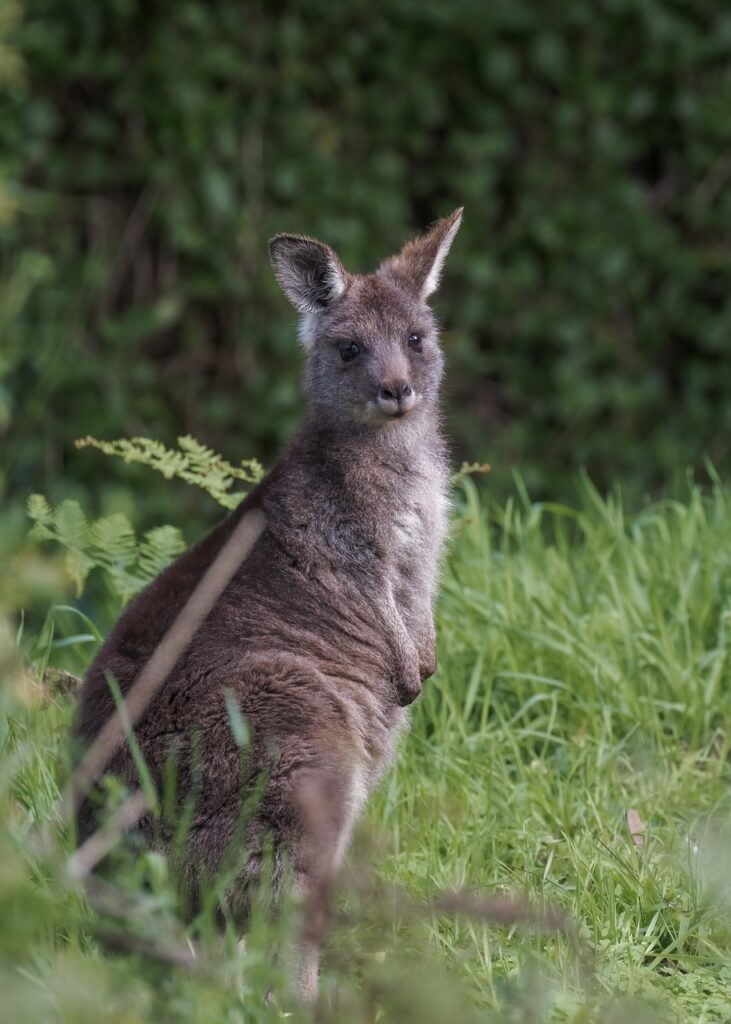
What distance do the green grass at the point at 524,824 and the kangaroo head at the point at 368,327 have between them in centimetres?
103

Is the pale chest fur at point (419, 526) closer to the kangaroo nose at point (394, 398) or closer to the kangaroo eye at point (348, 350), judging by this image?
the kangaroo nose at point (394, 398)

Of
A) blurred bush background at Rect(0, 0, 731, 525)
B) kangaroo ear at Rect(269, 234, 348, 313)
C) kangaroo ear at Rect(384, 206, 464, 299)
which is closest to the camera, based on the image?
kangaroo ear at Rect(269, 234, 348, 313)

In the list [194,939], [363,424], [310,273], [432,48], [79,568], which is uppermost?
[432,48]

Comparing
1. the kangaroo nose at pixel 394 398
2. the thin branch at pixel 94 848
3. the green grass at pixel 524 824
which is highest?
the kangaroo nose at pixel 394 398

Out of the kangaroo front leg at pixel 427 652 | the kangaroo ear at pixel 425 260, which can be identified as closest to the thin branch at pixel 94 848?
the kangaroo front leg at pixel 427 652

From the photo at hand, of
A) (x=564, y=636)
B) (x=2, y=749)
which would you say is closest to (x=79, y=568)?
(x=2, y=749)

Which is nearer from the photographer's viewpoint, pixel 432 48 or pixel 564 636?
pixel 564 636

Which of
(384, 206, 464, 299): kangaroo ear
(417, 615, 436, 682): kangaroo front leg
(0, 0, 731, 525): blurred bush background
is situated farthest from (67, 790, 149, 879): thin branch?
(0, 0, 731, 525): blurred bush background

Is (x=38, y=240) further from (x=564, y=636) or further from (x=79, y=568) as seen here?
(x=564, y=636)

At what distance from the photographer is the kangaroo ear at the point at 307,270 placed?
430 centimetres

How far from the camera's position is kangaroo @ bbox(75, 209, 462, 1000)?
130 inches

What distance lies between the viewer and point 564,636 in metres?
4.86

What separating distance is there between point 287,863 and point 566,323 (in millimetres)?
5609

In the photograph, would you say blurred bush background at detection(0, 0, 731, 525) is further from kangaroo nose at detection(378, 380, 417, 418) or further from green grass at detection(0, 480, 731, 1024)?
kangaroo nose at detection(378, 380, 417, 418)
